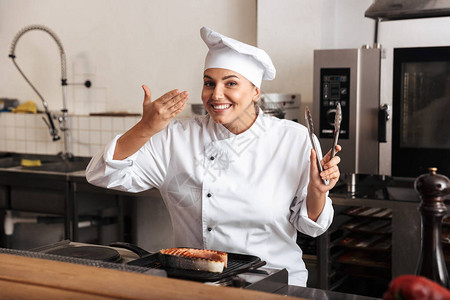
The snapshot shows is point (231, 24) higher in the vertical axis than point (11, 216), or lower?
higher

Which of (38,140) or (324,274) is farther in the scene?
(38,140)

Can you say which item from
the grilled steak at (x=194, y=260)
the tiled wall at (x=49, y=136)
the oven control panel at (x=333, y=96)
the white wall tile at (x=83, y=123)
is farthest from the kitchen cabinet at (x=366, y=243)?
the white wall tile at (x=83, y=123)

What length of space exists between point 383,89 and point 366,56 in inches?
8.2

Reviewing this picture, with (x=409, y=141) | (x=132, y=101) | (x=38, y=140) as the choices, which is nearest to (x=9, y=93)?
(x=38, y=140)

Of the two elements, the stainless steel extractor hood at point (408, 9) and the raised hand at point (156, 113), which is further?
the stainless steel extractor hood at point (408, 9)

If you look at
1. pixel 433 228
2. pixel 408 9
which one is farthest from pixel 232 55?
pixel 408 9

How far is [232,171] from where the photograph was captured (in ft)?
6.86

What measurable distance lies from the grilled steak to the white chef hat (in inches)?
27.8

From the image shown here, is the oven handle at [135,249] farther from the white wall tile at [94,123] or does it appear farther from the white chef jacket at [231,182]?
the white wall tile at [94,123]

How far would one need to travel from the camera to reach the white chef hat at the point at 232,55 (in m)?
2.02

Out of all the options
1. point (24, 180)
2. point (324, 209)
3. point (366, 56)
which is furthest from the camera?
point (24, 180)

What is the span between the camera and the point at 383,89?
3.12 metres

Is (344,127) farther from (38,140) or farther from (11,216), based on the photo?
(38,140)

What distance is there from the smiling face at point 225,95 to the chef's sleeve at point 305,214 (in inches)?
11.4
